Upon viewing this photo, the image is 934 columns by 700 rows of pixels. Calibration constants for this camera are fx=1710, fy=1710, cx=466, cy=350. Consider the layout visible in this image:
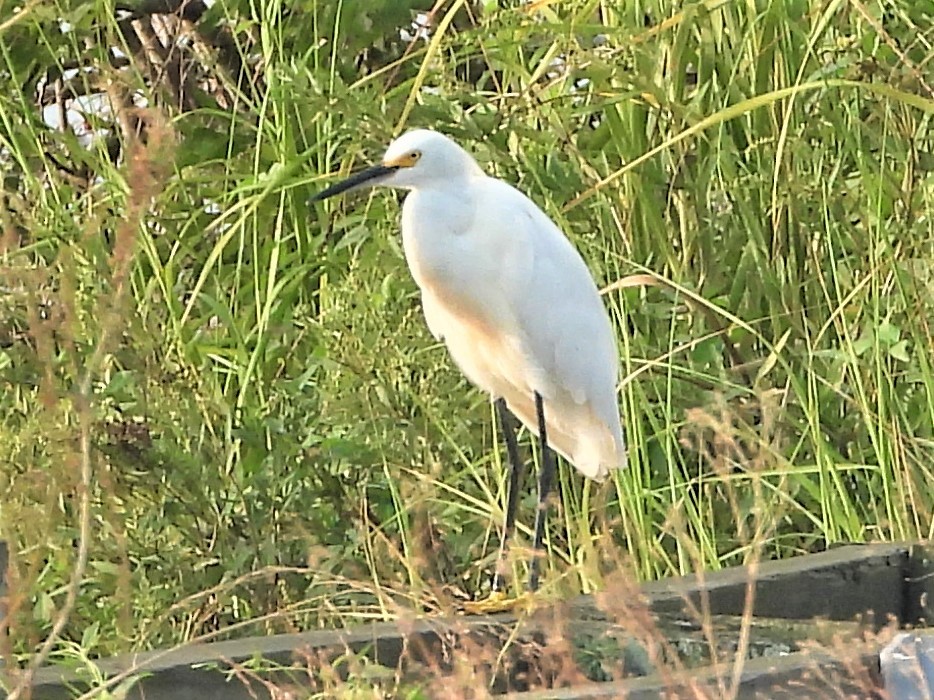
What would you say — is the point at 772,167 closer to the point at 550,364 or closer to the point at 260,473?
the point at 550,364

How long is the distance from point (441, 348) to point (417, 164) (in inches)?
20.9

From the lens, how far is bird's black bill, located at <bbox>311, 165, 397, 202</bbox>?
194 centimetres

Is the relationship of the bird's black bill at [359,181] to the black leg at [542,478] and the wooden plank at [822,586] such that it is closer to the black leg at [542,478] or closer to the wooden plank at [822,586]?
the black leg at [542,478]

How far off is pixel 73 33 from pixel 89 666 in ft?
5.32

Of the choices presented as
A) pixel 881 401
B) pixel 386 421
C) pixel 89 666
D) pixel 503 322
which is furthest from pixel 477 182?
pixel 89 666

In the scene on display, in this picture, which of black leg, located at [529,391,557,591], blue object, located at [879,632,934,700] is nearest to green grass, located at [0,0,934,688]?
black leg, located at [529,391,557,591]

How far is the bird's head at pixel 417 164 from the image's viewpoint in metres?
2.01

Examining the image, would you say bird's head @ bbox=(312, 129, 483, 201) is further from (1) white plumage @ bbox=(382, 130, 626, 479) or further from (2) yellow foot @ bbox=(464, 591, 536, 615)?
(2) yellow foot @ bbox=(464, 591, 536, 615)

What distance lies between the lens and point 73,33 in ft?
9.16

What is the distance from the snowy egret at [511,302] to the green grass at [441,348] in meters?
0.08

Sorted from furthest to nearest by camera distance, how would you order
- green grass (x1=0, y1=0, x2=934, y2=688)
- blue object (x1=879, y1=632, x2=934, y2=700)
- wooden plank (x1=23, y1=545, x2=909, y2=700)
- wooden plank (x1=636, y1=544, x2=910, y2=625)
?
green grass (x1=0, y1=0, x2=934, y2=688)
wooden plank (x1=636, y1=544, x2=910, y2=625)
wooden plank (x1=23, y1=545, x2=909, y2=700)
blue object (x1=879, y1=632, x2=934, y2=700)

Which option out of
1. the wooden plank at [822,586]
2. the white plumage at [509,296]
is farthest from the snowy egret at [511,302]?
the wooden plank at [822,586]

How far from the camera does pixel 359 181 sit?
1.98 meters

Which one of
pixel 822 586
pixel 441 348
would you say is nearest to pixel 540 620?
pixel 822 586
